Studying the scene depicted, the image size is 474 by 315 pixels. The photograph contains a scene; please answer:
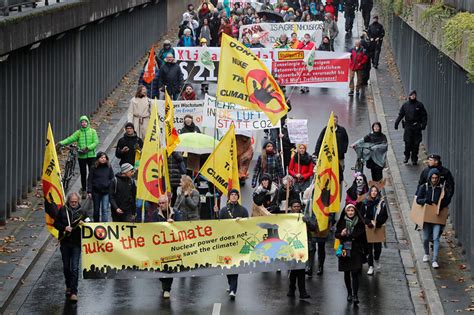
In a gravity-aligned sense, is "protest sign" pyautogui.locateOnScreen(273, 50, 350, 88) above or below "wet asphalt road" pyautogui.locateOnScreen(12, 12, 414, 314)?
above

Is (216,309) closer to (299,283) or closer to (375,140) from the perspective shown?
(299,283)

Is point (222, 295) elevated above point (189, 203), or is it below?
below

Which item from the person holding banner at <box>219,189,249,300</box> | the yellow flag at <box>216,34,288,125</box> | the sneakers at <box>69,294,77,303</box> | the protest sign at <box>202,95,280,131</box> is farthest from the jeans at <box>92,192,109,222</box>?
the protest sign at <box>202,95,280,131</box>

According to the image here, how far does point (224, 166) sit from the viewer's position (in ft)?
72.0

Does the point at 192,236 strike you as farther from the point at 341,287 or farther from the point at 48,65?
the point at 48,65

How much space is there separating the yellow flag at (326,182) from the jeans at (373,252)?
1056 millimetres

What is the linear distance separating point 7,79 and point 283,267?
776cm

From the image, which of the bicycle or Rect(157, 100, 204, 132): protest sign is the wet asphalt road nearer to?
the bicycle

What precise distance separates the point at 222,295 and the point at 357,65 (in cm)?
1977

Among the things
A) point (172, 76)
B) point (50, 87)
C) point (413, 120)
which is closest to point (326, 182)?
point (413, 120)

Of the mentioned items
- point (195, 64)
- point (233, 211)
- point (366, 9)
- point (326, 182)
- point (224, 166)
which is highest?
point (366, 9)

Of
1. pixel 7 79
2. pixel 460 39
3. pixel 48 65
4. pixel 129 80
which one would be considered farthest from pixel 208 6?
pixel 460 39

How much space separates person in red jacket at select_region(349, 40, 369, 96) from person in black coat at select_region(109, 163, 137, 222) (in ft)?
58.0

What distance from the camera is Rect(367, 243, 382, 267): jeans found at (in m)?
22.0
